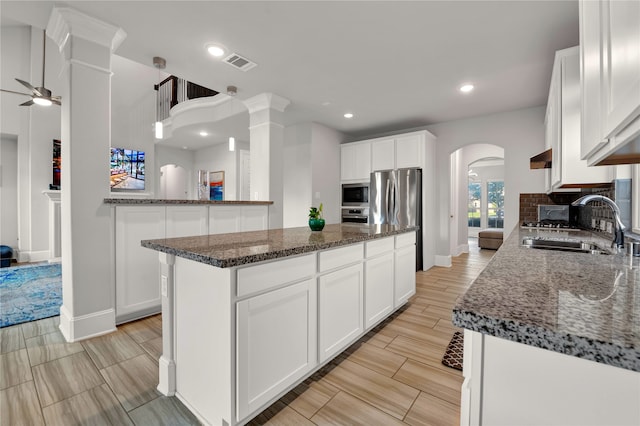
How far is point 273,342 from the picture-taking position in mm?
1506

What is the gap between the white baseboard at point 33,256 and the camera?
17.2 feet

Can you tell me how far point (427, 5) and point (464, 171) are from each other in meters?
5.46

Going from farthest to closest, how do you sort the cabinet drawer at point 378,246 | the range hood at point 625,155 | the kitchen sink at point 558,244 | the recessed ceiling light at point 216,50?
the recessed ceiling light at point 216,50
the cabinet drawer at point 378,246
the kitchen sink at point 558,244
the range hood at point 625,155

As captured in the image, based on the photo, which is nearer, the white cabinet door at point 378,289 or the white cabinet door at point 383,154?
the white cabinet door at point 378,289

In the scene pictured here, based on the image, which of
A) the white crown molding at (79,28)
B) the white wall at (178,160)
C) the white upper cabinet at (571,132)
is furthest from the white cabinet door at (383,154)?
Answer: the white wall at (178,160)

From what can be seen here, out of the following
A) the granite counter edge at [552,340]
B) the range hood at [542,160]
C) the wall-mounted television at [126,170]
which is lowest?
the granite counter edge at [552,340]

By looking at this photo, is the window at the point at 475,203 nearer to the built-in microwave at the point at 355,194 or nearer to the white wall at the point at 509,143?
the white wall at the point at 509,143

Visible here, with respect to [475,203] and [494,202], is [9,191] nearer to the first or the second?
[475,203]

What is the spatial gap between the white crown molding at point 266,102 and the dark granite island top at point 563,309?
142 inches

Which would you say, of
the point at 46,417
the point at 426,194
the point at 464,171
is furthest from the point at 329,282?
the point at 464,171

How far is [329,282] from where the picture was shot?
1882mm

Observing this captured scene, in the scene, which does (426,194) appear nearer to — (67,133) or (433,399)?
(433,399)

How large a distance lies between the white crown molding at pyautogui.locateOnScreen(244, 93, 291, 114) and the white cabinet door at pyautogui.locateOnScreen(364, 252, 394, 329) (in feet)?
8.73

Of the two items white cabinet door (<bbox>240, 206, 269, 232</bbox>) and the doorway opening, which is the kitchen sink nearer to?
white cabinet door (<bbox>240, 206, 269, 232</bbox>)
